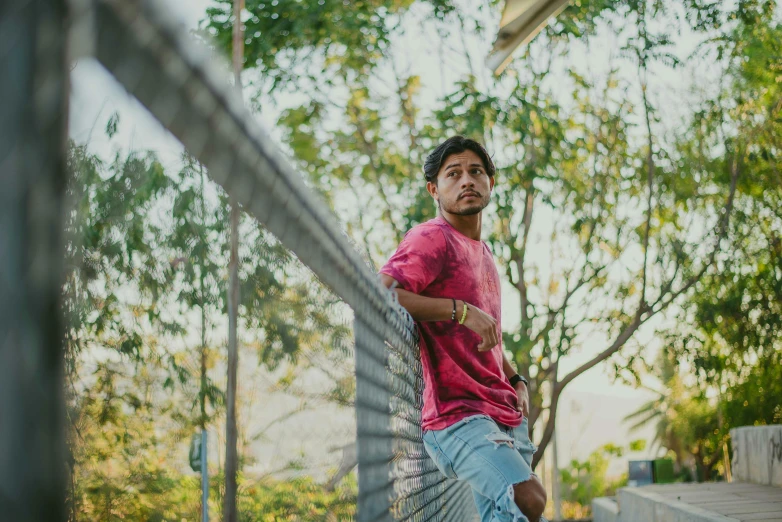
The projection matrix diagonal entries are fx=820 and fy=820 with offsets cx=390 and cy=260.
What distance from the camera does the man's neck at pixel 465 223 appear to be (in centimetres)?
306

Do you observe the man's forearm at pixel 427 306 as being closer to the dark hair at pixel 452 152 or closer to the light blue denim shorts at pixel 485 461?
the light blue denim shorts at pixel 485 461

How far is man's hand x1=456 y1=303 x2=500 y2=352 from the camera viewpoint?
8.57 ft

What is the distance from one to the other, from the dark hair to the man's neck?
0.22m

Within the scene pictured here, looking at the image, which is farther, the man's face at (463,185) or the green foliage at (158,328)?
the man's face at (463,185)

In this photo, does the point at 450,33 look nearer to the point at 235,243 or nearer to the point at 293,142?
the point at 293,142

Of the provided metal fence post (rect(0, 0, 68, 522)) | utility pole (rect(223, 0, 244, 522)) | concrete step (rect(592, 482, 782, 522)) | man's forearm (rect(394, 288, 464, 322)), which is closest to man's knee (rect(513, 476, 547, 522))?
man's forearm (rect(394, 288, 464, 322))

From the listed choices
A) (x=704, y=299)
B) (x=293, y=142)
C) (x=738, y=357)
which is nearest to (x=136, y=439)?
(x=293, y=142)

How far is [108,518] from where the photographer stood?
180cm

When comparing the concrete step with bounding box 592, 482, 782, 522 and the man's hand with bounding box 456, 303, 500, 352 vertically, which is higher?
the man's hand with bounding box 456, 303, 500, 352

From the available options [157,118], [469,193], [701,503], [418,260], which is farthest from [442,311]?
[701,503]

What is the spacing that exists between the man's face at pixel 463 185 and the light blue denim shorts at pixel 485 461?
2.68 ft

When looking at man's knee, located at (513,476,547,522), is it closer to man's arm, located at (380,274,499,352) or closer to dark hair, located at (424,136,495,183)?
man's arm, located at (380,274,499,352)

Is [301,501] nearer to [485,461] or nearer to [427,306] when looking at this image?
[485,461]

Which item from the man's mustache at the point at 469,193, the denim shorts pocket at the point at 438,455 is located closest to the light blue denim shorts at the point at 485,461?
the denim shorts pocket at the point at 438,455
